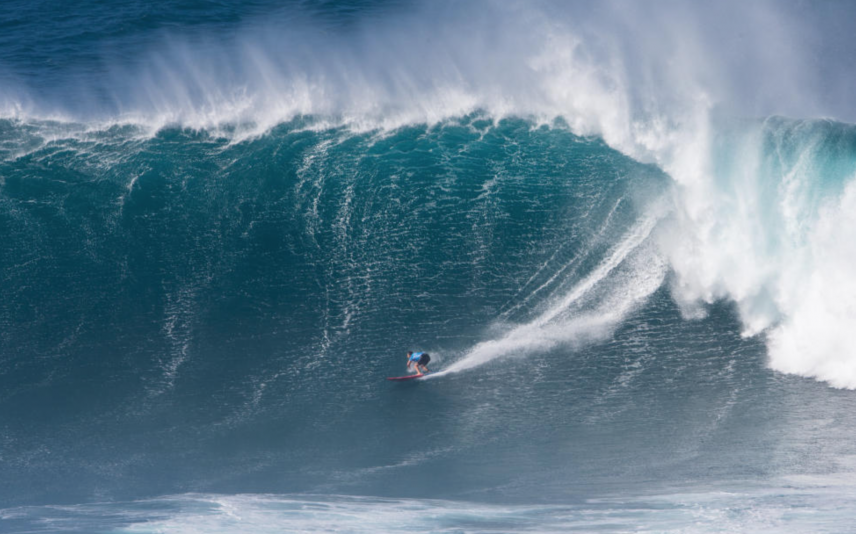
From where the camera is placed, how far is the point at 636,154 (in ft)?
85.6

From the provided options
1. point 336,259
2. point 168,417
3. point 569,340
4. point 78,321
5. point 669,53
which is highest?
point 669,53

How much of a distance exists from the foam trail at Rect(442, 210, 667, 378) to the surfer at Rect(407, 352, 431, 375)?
0.35m

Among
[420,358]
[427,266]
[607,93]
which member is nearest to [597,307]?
[427,266]

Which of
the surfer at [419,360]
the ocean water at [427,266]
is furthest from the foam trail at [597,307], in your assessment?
the surfer at [419,360]

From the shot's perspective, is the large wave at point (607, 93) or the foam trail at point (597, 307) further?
the large wave at point (607, 93)

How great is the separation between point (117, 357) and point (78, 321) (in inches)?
72.7

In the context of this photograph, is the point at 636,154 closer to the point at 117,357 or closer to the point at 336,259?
the point at 336,259

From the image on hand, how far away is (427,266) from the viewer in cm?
2350

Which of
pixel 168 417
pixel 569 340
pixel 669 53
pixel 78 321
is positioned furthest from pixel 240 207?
pixel 669 53

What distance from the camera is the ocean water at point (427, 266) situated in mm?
18141

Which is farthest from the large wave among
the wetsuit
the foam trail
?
the wetsuit

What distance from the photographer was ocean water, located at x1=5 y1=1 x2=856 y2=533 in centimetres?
1814

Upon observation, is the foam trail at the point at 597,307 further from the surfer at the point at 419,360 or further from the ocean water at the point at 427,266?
the surfer at the point at 419,360

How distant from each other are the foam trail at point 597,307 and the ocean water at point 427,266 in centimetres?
8
